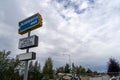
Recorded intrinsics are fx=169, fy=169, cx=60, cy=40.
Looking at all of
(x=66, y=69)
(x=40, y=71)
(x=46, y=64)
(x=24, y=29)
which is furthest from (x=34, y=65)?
(x=24, y=29)

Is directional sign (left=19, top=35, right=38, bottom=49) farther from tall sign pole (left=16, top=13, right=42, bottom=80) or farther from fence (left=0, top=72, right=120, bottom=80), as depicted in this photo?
fence (left=0, top=72, right=120, bottom=80)

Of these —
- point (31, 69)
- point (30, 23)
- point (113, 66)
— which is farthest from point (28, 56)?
→ point (31, 69)

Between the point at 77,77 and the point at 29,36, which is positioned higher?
the point at 29,36

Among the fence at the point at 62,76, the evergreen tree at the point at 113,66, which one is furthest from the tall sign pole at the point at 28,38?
the evergreen tree at the point at 113,66

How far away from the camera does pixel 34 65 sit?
65000 millimetres

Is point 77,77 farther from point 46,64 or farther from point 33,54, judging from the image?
point 46,64

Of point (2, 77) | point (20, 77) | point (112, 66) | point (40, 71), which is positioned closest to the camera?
point (112, 66)

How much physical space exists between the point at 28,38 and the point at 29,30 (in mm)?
451

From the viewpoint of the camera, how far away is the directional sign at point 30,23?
7883mm

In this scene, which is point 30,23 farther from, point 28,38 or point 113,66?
point 113,66

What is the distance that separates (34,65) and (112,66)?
3624cm

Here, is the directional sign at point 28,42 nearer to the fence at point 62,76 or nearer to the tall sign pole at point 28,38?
the tall sign pole at point 28,38

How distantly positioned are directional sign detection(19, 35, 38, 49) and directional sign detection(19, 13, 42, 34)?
18.3 inches

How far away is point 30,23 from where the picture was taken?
326 inches
